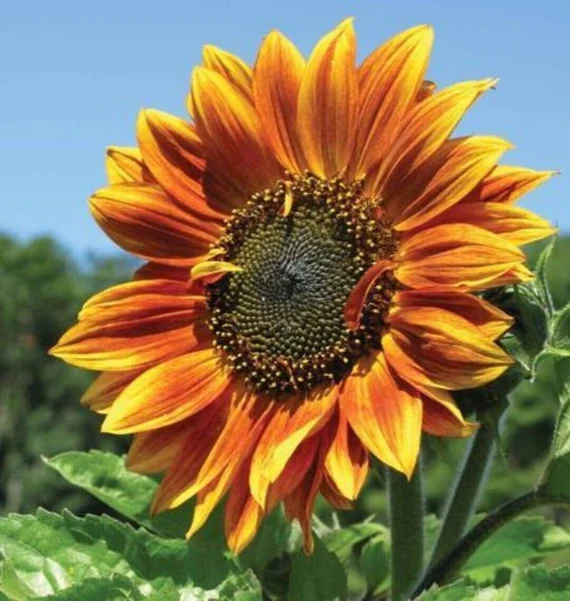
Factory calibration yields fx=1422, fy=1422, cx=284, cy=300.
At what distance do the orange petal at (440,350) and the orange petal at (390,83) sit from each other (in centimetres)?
25

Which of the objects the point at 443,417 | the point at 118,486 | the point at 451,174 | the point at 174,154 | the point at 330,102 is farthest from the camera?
the point at 118,486

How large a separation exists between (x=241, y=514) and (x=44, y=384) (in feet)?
134

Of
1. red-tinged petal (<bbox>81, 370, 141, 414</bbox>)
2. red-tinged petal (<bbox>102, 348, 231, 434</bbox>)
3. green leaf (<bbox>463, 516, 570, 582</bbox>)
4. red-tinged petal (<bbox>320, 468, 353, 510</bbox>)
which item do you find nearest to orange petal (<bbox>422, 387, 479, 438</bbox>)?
red-tinged petal (<bbox>320, 468, 353, 510</bbox>)

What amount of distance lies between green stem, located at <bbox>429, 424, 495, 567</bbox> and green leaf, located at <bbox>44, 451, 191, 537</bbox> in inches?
15.6

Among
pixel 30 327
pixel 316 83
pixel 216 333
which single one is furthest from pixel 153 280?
pixel 30 327

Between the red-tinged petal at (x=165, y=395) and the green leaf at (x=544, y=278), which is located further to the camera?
the red-tinged petal at (x=165, y=395)

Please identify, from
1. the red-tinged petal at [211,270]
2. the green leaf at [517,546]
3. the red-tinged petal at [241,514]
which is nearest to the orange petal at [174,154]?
the red-tinged petal at [211,270]

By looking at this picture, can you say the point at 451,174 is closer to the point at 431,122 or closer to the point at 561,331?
the point at 431,122

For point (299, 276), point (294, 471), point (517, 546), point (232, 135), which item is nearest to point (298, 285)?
point (299, 276)

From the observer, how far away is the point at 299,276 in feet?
6.95

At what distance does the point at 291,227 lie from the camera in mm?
2203

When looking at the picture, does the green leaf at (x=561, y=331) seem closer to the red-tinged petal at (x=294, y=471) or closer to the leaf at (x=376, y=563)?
the red-tinged petal at (x=294, y=471)

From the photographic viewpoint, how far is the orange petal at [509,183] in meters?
1.90

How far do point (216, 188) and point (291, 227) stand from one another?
0.43ft
